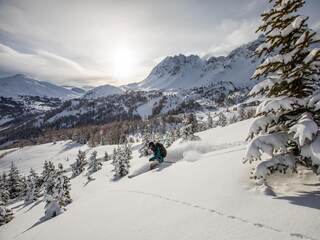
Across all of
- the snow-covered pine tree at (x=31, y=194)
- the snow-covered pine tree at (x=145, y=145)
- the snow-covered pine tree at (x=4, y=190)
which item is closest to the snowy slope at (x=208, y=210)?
the snow-covered pine tree at (x=145, y=145)

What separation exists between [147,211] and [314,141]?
5.89m

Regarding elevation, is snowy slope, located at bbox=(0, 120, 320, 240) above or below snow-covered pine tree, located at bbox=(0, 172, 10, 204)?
above

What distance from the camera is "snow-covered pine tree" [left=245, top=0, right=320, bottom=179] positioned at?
723 cm

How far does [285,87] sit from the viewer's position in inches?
307

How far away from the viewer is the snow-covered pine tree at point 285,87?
7227 mm

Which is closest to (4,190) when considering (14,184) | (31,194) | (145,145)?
(14,184)

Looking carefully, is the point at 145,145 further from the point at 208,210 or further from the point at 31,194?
the point at 208,210

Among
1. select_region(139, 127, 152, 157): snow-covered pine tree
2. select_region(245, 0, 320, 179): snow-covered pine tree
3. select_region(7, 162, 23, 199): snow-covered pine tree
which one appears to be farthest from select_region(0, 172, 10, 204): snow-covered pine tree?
select_region(245, 0, 320, 179): snow-covered pine tree

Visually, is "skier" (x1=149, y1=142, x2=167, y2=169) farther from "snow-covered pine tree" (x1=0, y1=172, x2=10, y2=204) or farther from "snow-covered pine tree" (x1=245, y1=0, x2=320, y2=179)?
"snow-covered pine tree" (x1=0, y1=172, x2=10, y2=204)

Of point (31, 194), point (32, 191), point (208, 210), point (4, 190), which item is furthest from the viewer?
point (4, 190)

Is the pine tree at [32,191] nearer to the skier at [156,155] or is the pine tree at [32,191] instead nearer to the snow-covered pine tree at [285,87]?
the skier at [156,155]

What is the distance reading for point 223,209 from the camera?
7332 mm

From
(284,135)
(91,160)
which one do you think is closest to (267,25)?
(284,135)

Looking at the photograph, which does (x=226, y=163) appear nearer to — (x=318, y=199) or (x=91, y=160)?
(x=318, y=199)
